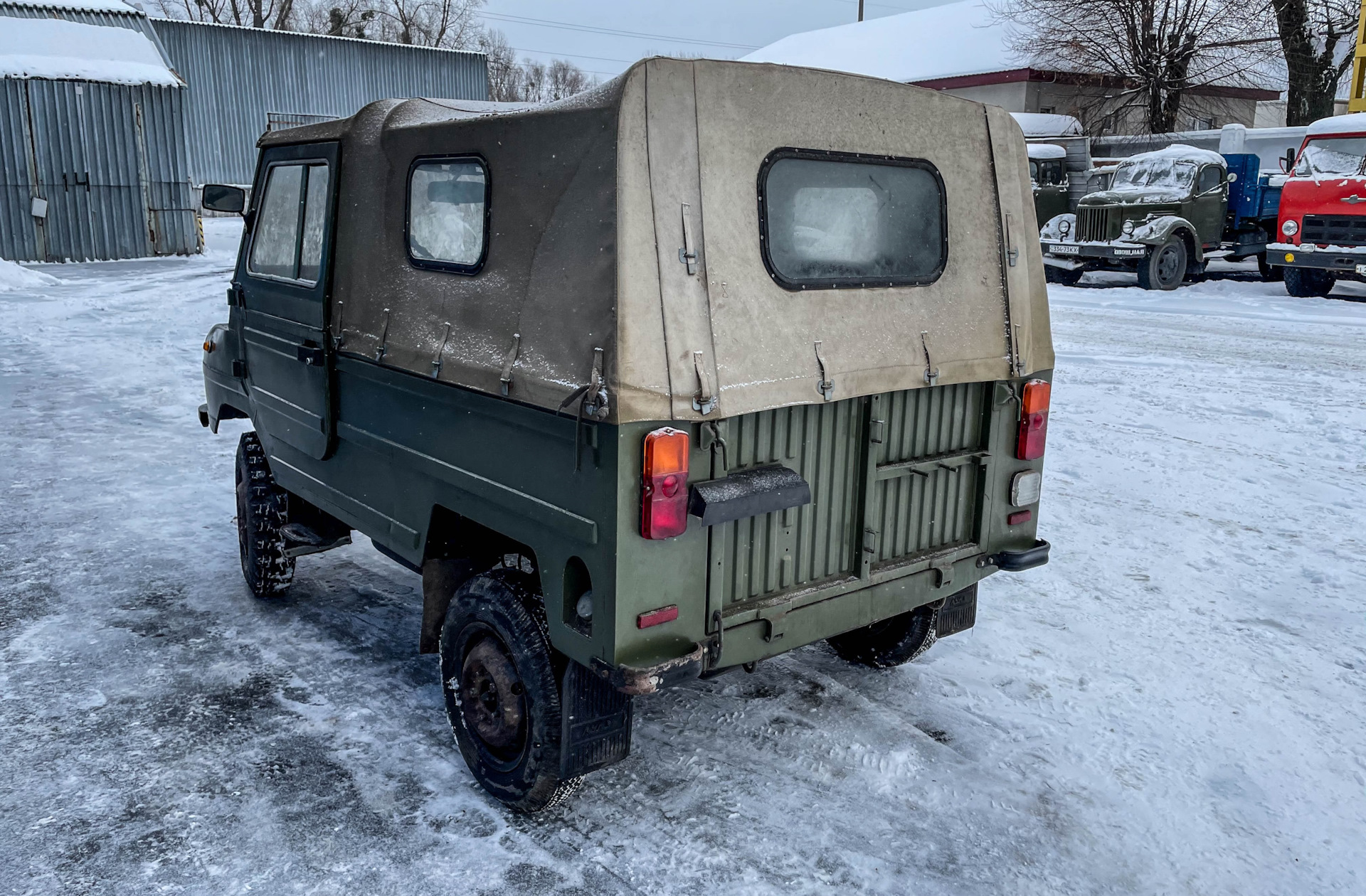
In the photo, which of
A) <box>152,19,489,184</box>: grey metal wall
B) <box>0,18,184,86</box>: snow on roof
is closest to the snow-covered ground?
<box>0,18,184,86</box>: snow on roof

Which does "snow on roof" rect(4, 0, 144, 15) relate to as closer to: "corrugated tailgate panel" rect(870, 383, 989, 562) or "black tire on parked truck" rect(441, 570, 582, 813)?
"black tire on parked truck" rect(441, 570, 582, 813)

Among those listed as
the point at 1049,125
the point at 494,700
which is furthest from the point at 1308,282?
the point at 494,700

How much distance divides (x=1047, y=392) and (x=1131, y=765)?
139 cm

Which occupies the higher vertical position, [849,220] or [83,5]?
[83,5]

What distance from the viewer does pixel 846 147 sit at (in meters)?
3.59

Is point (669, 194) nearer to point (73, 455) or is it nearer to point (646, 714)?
point (646, 714)

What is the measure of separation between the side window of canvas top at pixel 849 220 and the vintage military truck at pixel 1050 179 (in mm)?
19151

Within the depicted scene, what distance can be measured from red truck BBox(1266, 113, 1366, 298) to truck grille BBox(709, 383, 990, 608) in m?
15.0

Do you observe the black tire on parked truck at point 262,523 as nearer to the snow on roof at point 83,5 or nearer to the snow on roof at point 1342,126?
the snow on roof at point 1342,126

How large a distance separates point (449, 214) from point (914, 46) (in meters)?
39.1

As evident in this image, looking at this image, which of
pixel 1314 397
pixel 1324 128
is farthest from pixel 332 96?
pixel 1314 397

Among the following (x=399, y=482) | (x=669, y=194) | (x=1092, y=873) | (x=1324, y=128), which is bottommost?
(x=1092, y=873)

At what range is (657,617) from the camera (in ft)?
10.4

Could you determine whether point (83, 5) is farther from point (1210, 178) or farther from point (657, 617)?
point (657, 617)
